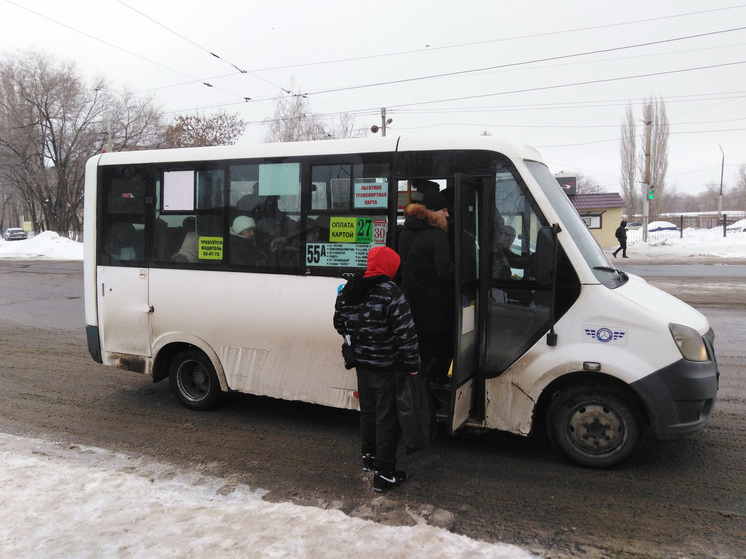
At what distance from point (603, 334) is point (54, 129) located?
46.3 meters

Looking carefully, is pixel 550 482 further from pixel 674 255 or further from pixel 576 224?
pixel 674 255

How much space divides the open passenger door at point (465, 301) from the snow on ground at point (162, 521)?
0.93 metres

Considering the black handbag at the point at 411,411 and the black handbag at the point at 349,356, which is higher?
the black handbag at the point at 349,356

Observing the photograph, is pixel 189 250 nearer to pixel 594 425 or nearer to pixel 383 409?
pixel 383 409

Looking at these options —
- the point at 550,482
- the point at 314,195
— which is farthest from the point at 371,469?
the point at 314,195

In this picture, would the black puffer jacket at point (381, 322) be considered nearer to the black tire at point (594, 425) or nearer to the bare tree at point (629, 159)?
the black tire at point (594, 425)

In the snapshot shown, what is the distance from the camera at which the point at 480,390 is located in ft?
14.8

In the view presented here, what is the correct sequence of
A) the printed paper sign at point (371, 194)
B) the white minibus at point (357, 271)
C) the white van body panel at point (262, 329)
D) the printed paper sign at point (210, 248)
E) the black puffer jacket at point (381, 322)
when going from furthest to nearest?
1. the printed paper sign at point (210, 248)
2. the white van body panel at point (262, 329)
3. the printed paper sign at point (371, 194)
4. the white minibus at point (357, 271)
5. the black puffer jacket at point (381, 322)

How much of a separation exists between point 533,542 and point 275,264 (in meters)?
3.08

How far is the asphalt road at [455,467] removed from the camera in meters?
3.49

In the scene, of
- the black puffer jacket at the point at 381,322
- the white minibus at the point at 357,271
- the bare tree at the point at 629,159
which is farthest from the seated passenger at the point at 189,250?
the bare tree at the point at 629,159

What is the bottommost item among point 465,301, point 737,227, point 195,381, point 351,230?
point 195,381

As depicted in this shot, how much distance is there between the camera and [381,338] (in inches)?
154

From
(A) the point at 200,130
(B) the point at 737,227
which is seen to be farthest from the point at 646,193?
(A) the point at 200,130
